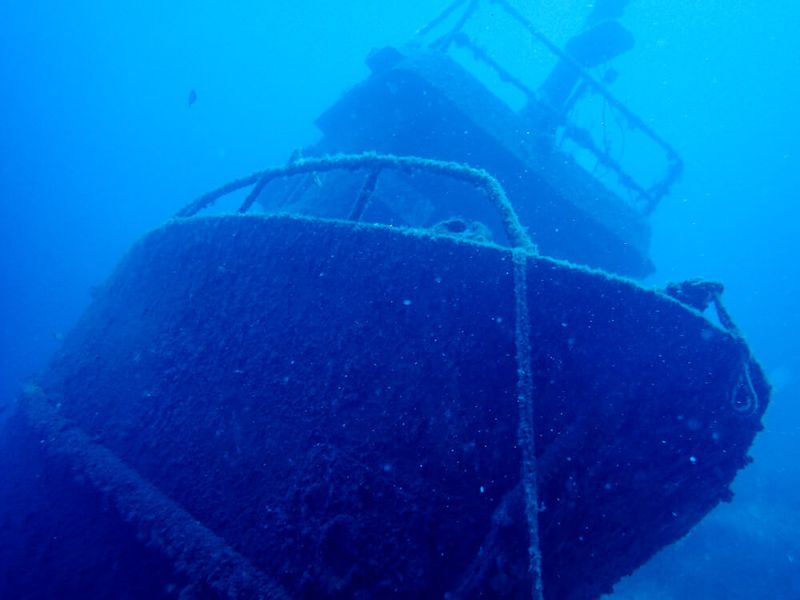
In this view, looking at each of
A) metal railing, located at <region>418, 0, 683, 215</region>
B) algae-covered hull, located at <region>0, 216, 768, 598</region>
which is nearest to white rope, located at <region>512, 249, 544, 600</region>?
algae-covered hull, located at <region>0, 216, 768, 598</region>

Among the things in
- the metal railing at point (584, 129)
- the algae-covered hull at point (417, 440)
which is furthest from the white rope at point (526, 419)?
the metal railing at point (584, 129)

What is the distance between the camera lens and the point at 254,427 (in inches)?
116

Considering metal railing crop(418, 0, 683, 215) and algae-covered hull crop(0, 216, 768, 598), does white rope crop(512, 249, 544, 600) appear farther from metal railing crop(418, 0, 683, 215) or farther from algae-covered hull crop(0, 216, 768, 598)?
metal railing crop(418, 0, 683, 215)

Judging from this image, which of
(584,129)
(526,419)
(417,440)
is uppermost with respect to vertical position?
(584,129)

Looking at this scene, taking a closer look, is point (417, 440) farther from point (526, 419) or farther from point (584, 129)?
point (584, 129)

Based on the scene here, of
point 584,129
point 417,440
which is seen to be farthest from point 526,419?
point 584,129

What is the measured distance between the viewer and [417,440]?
8.39 feet

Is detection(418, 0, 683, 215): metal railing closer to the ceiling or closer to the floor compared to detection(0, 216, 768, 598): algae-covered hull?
closer to the ceiling

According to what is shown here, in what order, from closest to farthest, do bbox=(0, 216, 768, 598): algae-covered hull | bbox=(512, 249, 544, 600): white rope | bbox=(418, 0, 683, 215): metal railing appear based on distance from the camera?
1. bbox=(512, 249, 544, 600): white rope
2. bbox=(0, 216, 768, 598): algae-covered hull
3. bbox=(418, 0, 683, 215): metal railing

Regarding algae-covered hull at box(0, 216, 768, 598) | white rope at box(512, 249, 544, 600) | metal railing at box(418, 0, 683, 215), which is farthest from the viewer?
metal railing at box(418, 0, 683, 215)

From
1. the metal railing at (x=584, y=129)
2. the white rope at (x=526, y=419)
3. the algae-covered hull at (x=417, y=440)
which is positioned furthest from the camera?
the metal railing at (x=584, y=129)

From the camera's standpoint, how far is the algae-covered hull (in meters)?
2.45

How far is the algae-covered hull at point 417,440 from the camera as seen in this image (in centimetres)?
245

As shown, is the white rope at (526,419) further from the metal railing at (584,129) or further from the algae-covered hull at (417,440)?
the metal railing at (584,129)
